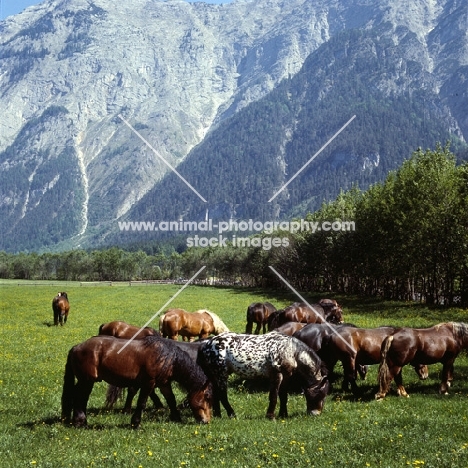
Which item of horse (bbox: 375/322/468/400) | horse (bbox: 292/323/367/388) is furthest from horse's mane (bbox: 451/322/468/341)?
horse (bbox: 292/323/367/388)

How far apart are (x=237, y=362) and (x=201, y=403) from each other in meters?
1.44

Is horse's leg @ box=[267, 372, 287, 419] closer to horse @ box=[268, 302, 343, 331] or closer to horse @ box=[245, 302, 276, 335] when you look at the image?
horse @ box=[268, 302, 343, 331]

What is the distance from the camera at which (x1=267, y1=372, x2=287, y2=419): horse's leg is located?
1254 centimetres

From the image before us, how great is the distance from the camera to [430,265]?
138 feet

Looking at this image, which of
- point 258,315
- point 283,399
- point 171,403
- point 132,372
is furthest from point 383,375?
point 258,315

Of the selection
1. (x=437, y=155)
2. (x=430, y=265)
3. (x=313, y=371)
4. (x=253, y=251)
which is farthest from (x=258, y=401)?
(x=253, y=251)

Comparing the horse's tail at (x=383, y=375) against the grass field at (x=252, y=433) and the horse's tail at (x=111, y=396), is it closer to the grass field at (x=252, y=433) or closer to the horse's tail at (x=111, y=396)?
the grass field at (x=252, y=433)

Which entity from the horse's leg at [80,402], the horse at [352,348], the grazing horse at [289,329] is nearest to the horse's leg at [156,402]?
the horse's leg at [80,402]

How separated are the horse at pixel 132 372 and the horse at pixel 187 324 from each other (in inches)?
404

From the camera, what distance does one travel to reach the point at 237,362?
12.9m

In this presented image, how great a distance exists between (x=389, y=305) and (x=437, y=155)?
1447 centimetres

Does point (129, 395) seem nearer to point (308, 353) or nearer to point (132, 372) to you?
point (132, 372)

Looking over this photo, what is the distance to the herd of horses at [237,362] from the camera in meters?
11.9

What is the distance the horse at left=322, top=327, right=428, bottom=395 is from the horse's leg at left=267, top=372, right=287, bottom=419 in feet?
9.79
